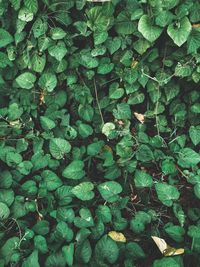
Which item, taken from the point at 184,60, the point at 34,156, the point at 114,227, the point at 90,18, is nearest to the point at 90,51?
the point at 90,18

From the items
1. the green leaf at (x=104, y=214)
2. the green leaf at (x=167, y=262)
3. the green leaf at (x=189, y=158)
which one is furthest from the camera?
the green leaf at (x=189, y=158)

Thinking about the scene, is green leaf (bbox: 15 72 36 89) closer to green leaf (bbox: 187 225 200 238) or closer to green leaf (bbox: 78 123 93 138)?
green leaf (bbox: 78 123 93 138)

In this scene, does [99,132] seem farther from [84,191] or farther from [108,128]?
[84,191]

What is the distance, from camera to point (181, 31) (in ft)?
5.71

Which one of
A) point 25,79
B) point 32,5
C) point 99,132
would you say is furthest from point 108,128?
point 32,5

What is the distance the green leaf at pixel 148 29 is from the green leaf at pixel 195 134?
517 millimetres

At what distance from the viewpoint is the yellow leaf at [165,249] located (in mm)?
1686

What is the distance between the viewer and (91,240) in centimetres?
181

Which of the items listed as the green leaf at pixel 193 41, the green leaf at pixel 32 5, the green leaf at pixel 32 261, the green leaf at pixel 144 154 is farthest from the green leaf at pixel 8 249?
the green leaf at pixel 193 41

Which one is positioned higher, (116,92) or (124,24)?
(124,24)

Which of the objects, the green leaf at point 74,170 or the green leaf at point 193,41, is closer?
the green leaf at point 193,41

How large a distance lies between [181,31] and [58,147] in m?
0.82

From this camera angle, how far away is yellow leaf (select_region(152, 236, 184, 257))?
5.53 ft

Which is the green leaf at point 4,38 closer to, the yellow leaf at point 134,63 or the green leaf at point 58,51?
the green leaf at point 58,51
